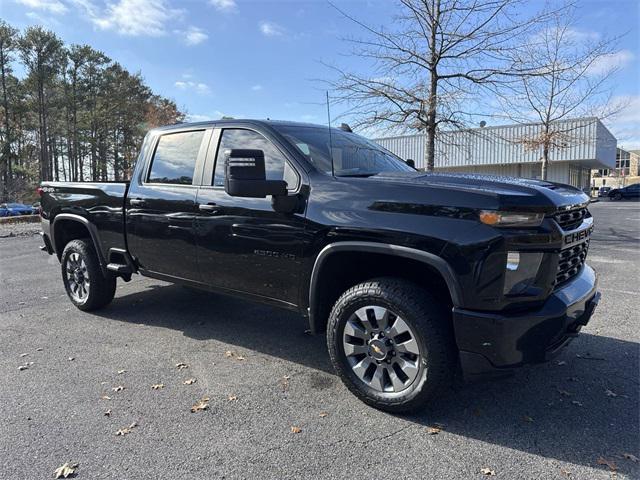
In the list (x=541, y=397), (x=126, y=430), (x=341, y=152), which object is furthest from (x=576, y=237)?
(x=126, y=430)

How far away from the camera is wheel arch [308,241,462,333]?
2893mm

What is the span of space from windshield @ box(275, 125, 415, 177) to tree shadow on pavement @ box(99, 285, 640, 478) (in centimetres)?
164

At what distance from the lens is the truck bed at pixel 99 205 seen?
5.00 metres

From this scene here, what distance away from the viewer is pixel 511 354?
9.22ft

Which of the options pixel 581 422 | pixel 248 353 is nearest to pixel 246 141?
pixel 248 353

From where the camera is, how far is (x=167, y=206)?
443 centimetres

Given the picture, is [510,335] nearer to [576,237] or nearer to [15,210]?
[576,237]

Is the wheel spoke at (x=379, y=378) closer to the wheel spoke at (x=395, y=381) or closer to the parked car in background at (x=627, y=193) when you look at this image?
the wheel spoke at (x=395, y=381)

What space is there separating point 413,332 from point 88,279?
13.0ft

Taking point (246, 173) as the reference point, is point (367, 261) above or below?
below

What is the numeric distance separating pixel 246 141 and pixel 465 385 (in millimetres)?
2610

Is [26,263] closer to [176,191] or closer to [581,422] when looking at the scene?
[176,191]

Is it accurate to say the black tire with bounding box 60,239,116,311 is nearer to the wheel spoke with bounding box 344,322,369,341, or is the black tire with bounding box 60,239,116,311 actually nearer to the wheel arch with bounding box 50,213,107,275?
the wheel arch with bounding box 50,213,107,275

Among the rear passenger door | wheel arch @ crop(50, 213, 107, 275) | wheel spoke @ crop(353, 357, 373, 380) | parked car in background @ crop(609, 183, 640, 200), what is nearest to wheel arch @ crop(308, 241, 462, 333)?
wheel spoke @ crop(353, 357, 373, 380)
